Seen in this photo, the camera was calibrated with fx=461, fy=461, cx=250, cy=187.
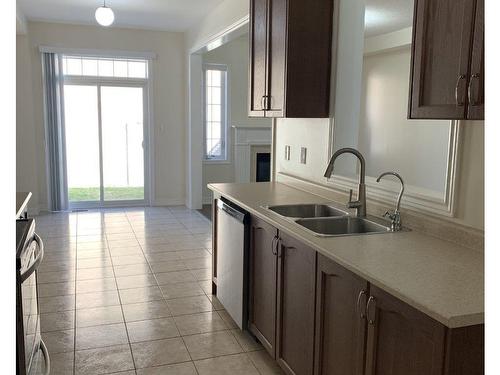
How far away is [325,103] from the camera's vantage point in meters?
3.19

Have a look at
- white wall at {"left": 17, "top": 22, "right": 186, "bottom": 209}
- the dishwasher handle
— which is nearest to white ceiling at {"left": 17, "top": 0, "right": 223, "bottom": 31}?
white wall at {"left": 17, "top": 22, "right": 186, "bottom": 209}

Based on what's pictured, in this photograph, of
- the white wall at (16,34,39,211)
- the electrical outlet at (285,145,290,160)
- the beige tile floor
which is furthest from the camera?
the white wall at (16,34,39,211)

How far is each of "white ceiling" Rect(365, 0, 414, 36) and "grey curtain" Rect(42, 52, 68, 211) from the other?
5.26 m

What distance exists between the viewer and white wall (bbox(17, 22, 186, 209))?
6.73 meters

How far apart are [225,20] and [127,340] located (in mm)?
3696

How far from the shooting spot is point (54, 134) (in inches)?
272

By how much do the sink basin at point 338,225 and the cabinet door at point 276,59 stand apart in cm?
87

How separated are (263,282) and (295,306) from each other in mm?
454

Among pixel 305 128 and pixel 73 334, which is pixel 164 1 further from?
pixel 73 334

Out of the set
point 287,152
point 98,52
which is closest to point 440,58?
point 287,152

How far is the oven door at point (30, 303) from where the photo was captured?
1937mm

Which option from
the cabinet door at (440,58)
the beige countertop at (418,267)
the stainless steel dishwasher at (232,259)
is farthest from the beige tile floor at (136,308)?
the cabinet door at (440,58)

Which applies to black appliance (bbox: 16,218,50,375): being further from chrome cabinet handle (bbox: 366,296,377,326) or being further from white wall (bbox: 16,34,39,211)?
white wall (bbox: 16,34,39,211)

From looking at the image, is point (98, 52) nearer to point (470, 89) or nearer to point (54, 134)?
point (54, 134)
